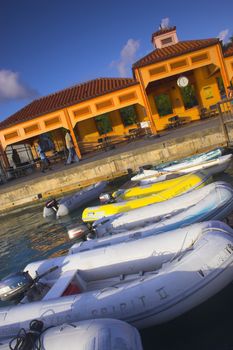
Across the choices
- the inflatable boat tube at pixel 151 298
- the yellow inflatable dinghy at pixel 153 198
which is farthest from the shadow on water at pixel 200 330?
the yellow inflatable dinghy at pixel 153 198

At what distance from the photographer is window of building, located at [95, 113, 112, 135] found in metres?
22.2

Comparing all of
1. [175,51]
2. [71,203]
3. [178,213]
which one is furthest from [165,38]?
[178,213]

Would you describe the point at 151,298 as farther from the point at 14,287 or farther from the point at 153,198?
the point at 153,198

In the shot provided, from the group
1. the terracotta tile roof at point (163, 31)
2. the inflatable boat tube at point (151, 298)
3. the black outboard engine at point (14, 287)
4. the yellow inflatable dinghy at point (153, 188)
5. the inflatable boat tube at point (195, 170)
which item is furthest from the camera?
the terracotta tile roof at point (163, 31)

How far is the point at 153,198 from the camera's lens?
8930mm

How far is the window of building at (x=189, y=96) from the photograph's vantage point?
2155cm

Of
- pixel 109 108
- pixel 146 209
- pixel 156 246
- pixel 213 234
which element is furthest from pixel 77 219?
pixel 109 108

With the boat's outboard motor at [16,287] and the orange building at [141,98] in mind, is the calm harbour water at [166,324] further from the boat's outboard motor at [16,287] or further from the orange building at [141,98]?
the orange building at [141,98]

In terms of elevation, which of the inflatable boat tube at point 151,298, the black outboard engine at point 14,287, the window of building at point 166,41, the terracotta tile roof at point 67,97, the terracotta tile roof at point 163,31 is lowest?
the inflatable boat tube at point 151,298

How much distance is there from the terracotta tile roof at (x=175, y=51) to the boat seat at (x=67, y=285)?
1513 cm

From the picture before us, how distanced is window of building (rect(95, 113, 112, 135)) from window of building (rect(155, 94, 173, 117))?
3.32 m

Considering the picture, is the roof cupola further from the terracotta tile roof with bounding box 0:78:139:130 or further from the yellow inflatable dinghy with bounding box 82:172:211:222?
the yellow inflatable dinghy with bounding box 82:172:211:222

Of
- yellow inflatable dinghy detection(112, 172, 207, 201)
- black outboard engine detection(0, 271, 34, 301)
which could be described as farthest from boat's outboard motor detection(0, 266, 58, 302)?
yellow inflatable dinghy detection(112, 172, 207, 201)

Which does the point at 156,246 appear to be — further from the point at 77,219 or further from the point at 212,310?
the point at 77,219
